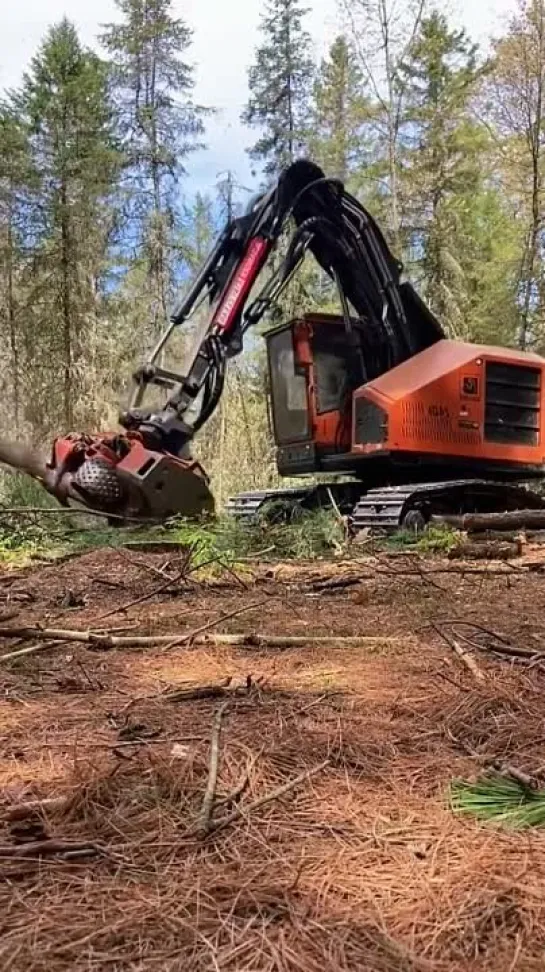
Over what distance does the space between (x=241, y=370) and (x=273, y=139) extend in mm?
7008

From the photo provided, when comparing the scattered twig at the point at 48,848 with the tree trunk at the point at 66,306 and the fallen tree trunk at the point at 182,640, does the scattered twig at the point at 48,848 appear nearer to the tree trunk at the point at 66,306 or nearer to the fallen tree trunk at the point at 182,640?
the fallen tree trunk at the point at 182,640

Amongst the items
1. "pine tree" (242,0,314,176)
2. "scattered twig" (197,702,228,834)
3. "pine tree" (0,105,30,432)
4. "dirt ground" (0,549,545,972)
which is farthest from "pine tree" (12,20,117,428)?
"scattered twig" (197,702,228,834)

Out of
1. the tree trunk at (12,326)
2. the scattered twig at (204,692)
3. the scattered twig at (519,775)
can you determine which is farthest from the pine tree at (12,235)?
the scattered twig at (519,775)

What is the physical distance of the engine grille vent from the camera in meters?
9.30

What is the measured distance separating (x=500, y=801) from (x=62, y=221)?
725 inches

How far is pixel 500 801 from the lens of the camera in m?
1.79

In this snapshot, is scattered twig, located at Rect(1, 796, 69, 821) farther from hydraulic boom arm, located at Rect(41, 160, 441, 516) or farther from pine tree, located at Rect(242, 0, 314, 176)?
pine tree, located at Rect(242, 0, 314, 176)

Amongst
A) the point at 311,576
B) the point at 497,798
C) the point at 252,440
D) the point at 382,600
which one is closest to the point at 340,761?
the point at 497,798

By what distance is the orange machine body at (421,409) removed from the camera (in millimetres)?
8820

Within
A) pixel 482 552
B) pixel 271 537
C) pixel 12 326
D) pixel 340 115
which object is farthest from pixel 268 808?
pixel 340 115

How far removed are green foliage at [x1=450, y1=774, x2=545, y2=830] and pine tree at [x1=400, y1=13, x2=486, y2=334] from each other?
20.3 metres

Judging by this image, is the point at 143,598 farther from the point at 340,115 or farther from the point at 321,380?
the point at 340,115

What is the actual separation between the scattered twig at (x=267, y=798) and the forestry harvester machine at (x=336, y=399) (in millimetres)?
5590

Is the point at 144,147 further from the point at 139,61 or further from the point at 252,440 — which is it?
the point at 252,440
